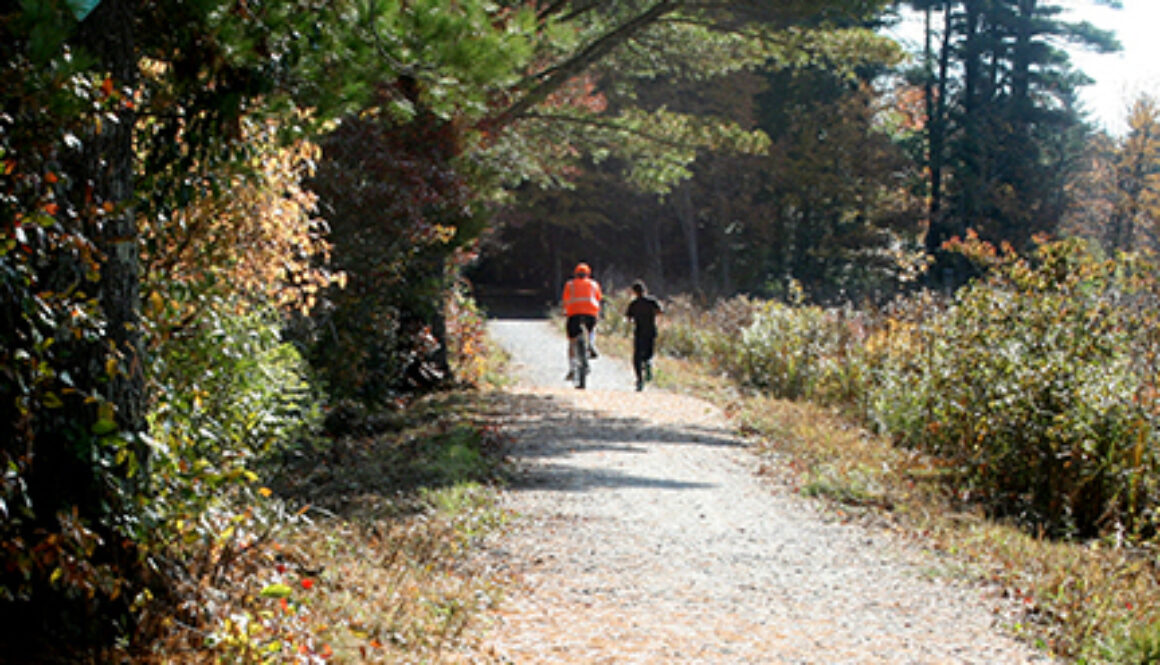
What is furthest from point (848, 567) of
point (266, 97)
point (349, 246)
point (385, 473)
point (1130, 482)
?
point (349, 246)

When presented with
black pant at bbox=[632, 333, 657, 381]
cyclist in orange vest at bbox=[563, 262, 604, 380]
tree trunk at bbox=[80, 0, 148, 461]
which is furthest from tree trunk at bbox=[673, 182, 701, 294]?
tree trunk at bbox=[80, 0, 148, 461]

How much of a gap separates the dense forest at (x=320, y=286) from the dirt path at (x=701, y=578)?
1.74m

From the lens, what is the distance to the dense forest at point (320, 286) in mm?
3578

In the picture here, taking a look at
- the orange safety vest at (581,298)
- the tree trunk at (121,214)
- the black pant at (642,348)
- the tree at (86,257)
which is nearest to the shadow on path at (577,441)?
the orange safety vest at (581,298)

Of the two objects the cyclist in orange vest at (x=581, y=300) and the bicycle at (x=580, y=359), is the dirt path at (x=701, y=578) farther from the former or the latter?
the bicycle at (x=580, y=359)

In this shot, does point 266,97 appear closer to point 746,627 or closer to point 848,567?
point 746,627

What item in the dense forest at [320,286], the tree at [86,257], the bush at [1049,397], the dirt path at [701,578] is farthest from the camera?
the bush at [1049,397]

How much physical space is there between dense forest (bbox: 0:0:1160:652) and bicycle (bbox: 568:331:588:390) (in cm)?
163

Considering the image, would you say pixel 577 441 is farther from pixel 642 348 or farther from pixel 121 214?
pixel 121 214

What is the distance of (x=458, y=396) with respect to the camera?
1458 cm

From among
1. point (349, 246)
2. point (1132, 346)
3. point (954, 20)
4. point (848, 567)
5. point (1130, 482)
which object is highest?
point (954, 20)

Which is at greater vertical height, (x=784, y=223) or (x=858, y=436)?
(x=784, y=223)

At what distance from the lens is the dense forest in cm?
358

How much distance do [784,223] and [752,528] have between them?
30.8m
